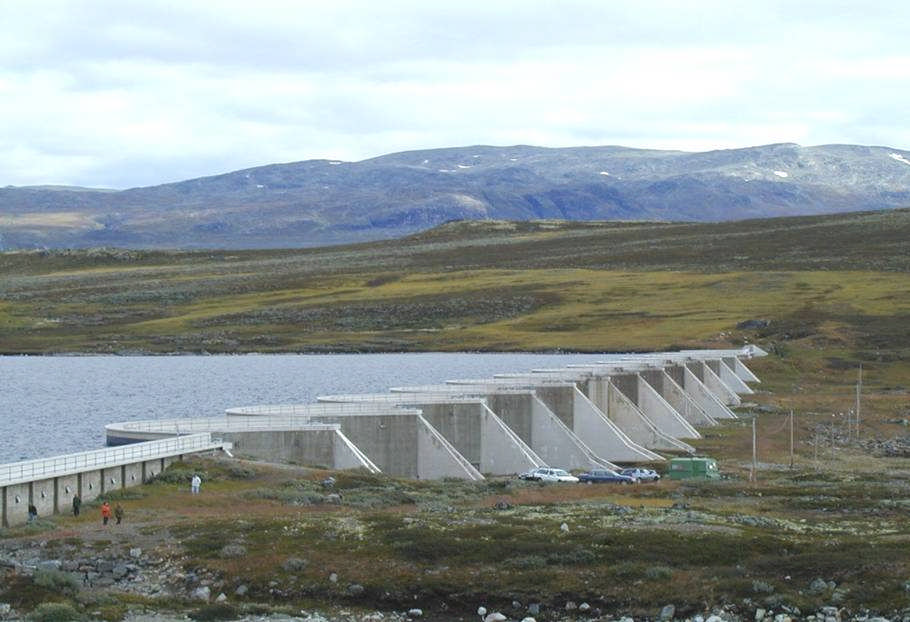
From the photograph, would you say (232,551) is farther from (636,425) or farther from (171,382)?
(171,382)

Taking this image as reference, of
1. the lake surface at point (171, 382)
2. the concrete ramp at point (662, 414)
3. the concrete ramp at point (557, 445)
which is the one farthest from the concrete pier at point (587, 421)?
the lake surface at point (171, 382)

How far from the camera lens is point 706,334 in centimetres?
15562

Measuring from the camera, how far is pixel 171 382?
136 m

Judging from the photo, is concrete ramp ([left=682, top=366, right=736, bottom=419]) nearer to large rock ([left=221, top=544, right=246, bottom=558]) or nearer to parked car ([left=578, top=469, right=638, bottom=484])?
parked car ([left=578, top=469, right=638, bottom=484])

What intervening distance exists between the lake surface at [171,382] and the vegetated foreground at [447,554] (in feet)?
103

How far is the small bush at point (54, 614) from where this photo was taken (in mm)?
35406

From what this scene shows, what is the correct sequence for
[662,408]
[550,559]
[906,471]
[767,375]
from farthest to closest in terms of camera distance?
1. [767,375]
2. [662,408]
3. [906,471]
4. [550,559]

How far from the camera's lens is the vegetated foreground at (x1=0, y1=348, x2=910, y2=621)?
125 feet

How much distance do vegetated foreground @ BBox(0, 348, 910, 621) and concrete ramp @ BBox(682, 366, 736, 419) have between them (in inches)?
1778

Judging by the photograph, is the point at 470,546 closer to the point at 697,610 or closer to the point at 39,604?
the point at 697,610

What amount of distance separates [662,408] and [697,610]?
5509 centimetres

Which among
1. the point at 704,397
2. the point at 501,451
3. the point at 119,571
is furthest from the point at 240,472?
the point at 704,397

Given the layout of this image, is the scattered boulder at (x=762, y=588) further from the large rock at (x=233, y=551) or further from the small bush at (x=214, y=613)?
the large rock at (x=233, y=551)

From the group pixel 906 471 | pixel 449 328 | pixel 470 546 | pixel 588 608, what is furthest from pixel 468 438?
pixel 449 328
